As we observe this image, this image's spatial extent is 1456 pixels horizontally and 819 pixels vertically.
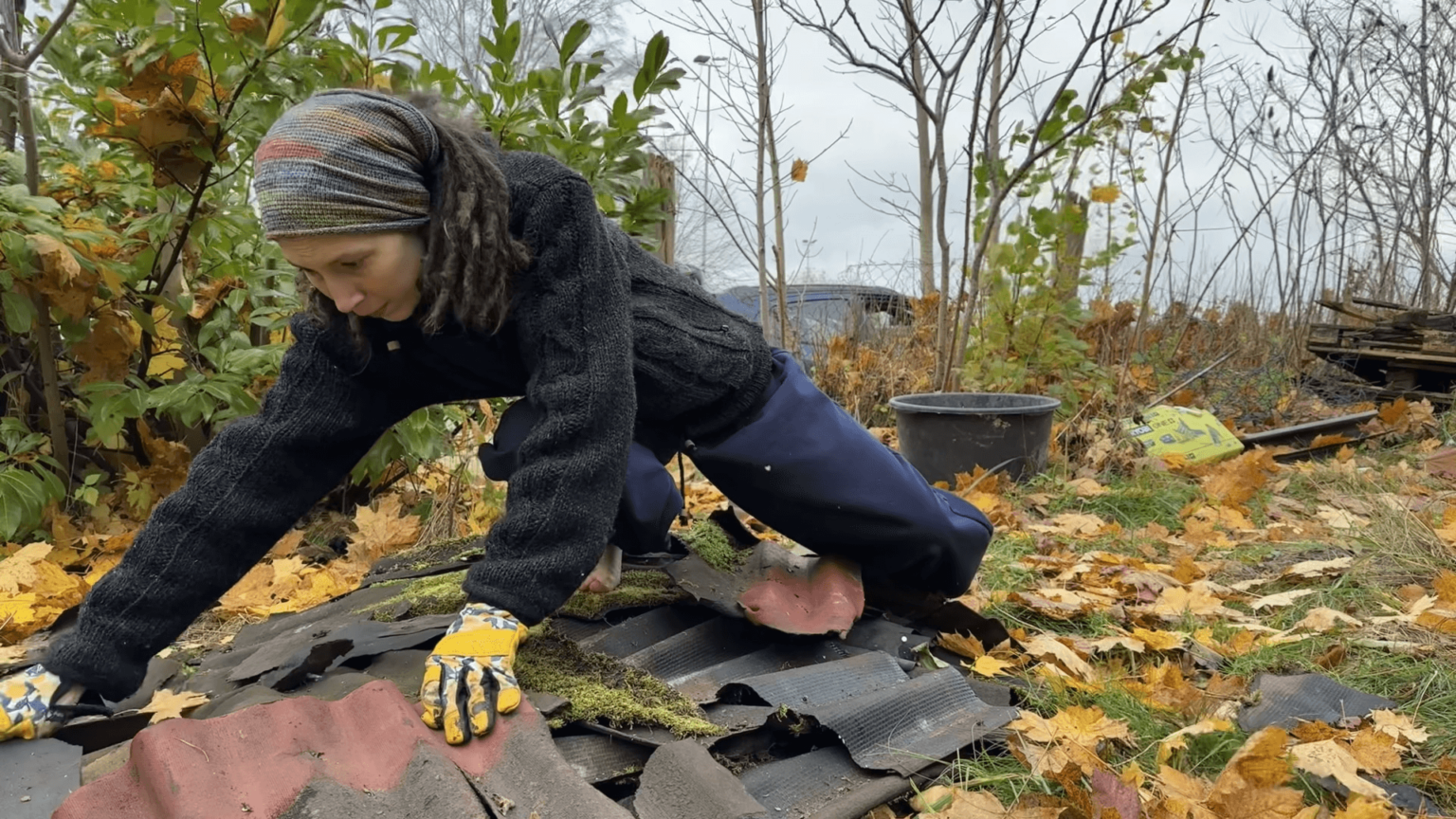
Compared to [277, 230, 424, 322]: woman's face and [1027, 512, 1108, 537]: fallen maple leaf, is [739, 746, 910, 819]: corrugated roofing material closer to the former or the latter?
[277, 230, 424, 322]: woman's face

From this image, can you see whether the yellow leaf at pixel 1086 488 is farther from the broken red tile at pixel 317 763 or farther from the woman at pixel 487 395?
the broken red tile at pixel 317 763

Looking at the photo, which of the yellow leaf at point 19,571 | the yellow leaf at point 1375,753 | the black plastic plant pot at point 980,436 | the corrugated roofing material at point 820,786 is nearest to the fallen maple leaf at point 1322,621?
the yellow leaf at point 1375,753

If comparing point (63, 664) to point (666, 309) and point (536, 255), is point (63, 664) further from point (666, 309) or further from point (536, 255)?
point (666, 309)

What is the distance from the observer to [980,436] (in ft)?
14.2

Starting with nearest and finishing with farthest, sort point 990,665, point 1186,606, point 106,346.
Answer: point 990,665 → point 1186,606 → point 106,346

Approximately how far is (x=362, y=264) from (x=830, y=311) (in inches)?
255

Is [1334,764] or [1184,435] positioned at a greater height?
[1184,435]

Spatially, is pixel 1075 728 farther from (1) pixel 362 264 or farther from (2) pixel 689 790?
(1) pixel 362 264

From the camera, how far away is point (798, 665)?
2.08m

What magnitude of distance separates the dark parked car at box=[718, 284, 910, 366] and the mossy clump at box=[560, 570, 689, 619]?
4.31 m

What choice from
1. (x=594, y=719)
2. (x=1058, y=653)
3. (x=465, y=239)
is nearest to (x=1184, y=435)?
(x=1058, y=653)

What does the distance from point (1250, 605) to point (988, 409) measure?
5.67 feet

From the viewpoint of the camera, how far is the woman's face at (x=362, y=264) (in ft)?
5.29

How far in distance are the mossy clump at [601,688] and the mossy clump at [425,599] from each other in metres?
0.39
